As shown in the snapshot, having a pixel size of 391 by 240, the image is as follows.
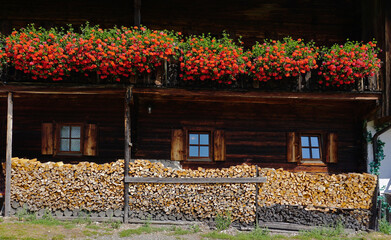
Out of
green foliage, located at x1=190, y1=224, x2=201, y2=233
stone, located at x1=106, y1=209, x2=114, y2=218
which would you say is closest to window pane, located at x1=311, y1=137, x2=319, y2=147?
green foliage, located at x1=190, y1=224, x2=201, y2=233

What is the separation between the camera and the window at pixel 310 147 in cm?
1127

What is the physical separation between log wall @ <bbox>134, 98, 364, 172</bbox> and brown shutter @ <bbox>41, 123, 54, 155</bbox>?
2.83 metres

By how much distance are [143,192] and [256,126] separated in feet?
15.5

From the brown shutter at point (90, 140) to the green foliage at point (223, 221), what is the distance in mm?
4753

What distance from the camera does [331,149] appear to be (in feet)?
36.1

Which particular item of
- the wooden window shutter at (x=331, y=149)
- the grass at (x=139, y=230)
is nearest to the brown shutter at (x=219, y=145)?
the grass at (x=139, y=230)

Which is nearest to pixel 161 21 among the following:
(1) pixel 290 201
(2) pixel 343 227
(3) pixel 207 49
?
(3) pixel 207 49

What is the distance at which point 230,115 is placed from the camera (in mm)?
11273

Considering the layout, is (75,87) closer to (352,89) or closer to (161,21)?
(161,21)

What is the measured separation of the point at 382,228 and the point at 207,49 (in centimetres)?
695

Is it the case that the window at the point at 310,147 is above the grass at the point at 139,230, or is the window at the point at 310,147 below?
above

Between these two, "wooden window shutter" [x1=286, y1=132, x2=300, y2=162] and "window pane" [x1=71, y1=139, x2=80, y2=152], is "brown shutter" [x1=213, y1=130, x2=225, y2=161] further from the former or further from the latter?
"window pane" [x1=71, y1=139, x2=80, y2=152]

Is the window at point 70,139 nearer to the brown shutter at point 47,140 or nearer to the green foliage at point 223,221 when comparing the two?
Result: the brown shutter at point 47,140

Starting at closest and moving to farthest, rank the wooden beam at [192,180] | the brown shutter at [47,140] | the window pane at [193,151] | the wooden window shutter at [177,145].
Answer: the wooden beam at [192,180]
the brown shutter at [47,140]
the wooden window shutter at [177,145]
the window pane at [193,151]
